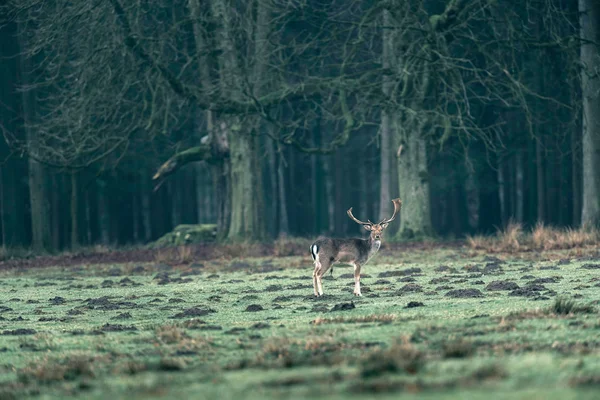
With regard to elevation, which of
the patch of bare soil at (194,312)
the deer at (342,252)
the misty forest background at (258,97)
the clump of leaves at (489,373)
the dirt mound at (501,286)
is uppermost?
the misty forest background at (258,97)

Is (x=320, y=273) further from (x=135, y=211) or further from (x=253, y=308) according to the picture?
(x=135, y=211)

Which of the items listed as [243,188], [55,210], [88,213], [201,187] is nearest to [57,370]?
[243,188]

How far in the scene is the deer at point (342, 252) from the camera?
1552 cm

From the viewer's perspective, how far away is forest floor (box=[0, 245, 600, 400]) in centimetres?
717

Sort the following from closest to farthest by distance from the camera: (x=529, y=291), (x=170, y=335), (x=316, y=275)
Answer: (x=170, y=335)
(x=529, y=291)
(x=316, y=275)

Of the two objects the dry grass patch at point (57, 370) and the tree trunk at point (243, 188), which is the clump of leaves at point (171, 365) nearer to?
the dry grass patch at point (57, 370)

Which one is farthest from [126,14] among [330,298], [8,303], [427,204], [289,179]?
[289,179]

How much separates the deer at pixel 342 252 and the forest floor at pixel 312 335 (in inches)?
13.2

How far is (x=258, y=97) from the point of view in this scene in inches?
1280

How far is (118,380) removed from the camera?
8055mm

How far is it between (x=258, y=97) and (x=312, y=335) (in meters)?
22.5

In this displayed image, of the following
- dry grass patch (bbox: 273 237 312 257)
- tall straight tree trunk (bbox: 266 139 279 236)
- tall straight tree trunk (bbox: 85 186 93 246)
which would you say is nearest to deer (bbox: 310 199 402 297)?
dry grass patch (bbox: 273 237 312 257)

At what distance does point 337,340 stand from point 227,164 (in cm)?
2529

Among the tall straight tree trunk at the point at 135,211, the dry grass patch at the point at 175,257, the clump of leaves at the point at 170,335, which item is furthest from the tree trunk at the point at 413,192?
the clump of leaves at the point at 170,335
